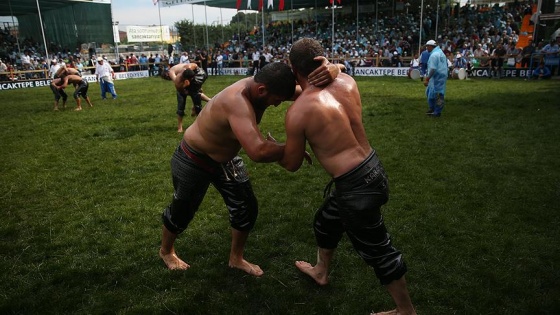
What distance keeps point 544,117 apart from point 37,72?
25.7 meters

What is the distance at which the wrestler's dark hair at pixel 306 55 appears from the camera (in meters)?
2.54

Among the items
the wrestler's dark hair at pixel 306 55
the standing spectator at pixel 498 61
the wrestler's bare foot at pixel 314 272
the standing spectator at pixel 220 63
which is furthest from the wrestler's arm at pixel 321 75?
the standing spectator at pixel 220 63

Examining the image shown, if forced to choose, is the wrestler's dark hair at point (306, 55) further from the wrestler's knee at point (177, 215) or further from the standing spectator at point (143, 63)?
the standing spectator at point (143, 63)

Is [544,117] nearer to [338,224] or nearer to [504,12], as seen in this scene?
[338,224]

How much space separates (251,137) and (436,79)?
8.07 m

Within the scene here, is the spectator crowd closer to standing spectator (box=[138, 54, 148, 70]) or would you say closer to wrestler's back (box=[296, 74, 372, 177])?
standing spectator (box=[138, 54, 148, 70])

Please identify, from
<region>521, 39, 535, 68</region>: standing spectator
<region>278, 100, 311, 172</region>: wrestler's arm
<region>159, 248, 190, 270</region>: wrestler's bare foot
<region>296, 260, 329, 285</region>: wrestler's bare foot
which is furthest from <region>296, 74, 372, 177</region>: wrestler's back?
<region>521, 39, 535, 68</region>: standing spectator

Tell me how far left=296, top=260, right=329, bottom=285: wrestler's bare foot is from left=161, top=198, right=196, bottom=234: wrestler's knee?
106cm

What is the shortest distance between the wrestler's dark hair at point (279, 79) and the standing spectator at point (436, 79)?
24.9 ft

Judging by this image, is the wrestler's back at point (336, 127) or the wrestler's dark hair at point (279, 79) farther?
the wrestler's dark hair at point (279, 79)

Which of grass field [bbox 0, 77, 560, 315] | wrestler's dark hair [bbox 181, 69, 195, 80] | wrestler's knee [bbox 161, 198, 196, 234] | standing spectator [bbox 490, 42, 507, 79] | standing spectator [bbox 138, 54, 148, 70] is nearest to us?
grass field [bbox 0, 77, 560, 315]

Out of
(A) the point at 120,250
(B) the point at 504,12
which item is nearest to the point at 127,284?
(A) the point at 120,250

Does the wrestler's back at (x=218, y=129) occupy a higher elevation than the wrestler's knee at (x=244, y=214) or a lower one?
higher

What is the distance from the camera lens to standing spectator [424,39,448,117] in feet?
30.5
